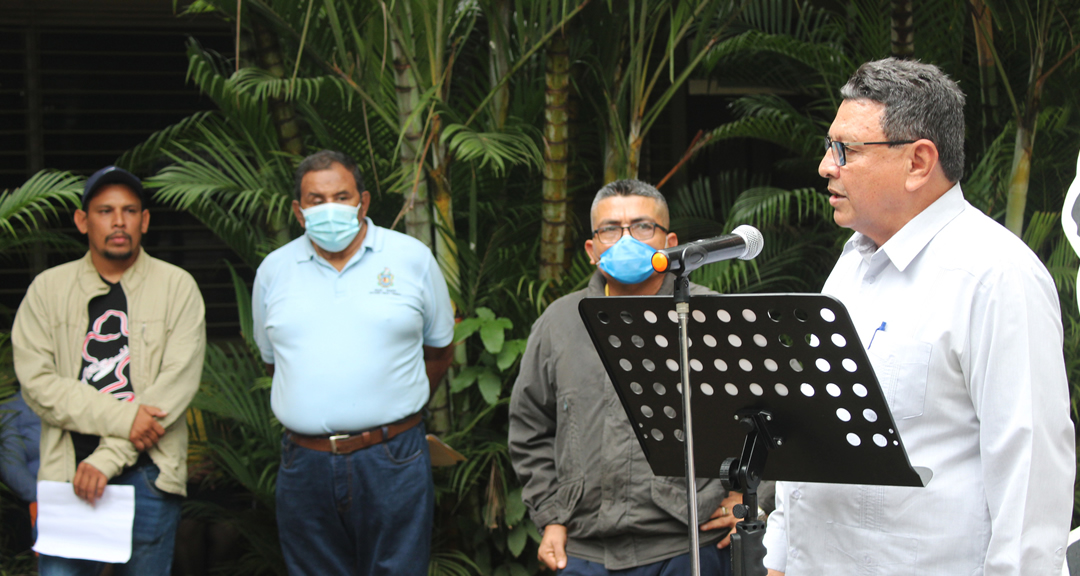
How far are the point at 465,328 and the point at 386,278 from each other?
65 cm

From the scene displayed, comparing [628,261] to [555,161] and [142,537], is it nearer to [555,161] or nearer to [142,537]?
[555,161]

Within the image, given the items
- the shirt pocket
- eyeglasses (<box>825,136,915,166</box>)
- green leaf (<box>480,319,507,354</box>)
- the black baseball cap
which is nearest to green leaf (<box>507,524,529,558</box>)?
green leaf (<box>480,319,507,354</box>)

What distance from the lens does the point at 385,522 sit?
3.41 m

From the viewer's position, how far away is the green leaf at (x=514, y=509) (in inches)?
162

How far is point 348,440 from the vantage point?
3.36 metres

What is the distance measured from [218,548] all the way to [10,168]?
124 inches

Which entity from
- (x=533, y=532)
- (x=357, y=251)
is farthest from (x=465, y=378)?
(x=357, y=251)

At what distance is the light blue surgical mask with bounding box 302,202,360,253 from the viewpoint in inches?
138

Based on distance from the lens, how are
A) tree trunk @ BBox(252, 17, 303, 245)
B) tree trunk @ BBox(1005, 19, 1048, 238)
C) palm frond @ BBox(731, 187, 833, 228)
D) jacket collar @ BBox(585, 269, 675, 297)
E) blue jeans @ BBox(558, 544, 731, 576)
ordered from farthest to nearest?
tree trunk @ BBox(252, 17, 303, 245)
palm frond @ BBox(731, 187, 833, 228)
tree trunk @ BBox(1005, 19, 1048, 238)
jacket collar @ BBox(585, 269, 675, 297)
blue jeans @ BBox(558, 544, 731, 576)

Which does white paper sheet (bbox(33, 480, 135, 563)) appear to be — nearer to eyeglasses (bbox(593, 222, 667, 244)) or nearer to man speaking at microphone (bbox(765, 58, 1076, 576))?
eyeglasses (bbox(593, 222, 667, 244))

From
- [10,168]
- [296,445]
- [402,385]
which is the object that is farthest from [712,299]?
[10,168]

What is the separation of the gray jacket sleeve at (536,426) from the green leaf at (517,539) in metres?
1.26

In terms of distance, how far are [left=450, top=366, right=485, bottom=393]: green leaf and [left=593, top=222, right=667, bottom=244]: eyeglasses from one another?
4.86ft

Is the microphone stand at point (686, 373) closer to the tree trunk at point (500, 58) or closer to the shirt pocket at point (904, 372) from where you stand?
the shirt pocket at point (904, 372)
